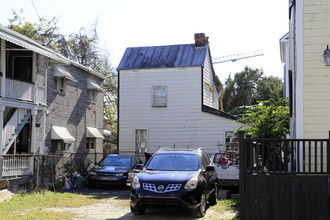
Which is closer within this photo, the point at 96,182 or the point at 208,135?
the point at 96,182

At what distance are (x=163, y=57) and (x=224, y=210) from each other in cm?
1491

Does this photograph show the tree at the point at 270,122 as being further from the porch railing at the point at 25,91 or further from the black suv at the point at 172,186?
the porch railing at the point at 25,91

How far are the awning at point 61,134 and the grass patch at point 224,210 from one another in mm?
10000

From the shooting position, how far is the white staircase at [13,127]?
660 inches

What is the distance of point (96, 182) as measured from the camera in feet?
60.9

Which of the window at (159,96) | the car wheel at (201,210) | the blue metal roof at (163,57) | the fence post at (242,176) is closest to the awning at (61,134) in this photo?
the window at (159,96)

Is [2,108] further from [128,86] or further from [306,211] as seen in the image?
[306,211]

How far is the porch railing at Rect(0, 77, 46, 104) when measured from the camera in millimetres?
16875

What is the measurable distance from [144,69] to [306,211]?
58.7 ft

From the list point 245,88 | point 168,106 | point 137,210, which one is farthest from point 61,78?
point 245,88

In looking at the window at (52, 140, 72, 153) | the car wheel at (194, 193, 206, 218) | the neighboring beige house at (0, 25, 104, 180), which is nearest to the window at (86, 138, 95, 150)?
the neighboring beige house at (0, 25, 104, 180)

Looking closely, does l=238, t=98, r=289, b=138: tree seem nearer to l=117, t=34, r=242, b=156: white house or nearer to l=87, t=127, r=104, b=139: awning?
l=117, t=34, r=242, b=156: white house

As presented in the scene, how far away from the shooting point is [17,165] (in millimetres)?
15977

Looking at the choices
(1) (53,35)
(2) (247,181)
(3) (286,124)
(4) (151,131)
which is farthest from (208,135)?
(1) (53,35)
